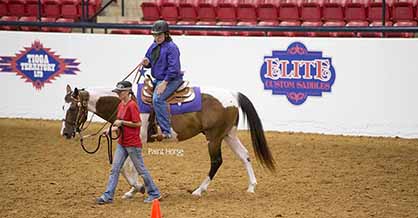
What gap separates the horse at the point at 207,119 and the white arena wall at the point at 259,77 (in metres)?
4.81

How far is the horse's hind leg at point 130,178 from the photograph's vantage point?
416 inches

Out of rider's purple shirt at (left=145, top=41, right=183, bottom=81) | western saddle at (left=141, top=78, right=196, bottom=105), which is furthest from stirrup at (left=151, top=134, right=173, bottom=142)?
rider's purple shirt at (left=145, top=41, right=183, bottom=81)

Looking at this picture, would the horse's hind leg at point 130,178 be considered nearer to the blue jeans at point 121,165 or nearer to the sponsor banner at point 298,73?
the blue jeans at point 121,165

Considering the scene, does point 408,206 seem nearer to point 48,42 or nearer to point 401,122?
point 401,122

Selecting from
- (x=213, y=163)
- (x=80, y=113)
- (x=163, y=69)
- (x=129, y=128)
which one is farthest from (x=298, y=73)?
(x=129, y=128)

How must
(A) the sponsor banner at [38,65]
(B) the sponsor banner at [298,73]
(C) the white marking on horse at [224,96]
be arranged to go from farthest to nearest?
1. (A) the sponsor banner at [38,65]
2. (B) the sponsor banner at [298,73]
3. (C) the white marking on horse at [224,96]

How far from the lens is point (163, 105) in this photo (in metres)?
11.0

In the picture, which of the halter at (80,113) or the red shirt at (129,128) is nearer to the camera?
the red shirt at (129,128)

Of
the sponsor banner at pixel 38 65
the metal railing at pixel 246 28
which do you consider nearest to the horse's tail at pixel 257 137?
the metal railing at pixel 246 28

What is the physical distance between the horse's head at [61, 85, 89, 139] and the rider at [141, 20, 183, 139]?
38.2 inches

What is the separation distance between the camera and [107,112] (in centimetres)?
1111

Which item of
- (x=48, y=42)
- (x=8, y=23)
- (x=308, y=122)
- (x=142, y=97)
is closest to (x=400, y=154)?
(x=308, y=122)

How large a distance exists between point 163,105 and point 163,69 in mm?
485

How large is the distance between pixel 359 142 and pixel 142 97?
5.47 m
